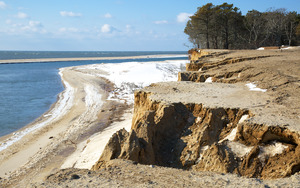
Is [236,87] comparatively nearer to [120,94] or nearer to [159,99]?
[159,99]

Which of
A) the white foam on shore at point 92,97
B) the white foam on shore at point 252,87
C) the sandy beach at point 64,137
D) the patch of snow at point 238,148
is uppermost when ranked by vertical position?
the white foam on shore at point 252,87

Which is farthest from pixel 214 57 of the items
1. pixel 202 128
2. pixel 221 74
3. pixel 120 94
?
pixel 202 128

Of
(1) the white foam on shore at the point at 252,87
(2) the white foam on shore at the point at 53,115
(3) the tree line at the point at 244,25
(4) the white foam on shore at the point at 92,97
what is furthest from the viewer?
(3) the tree line at the point at 244,25

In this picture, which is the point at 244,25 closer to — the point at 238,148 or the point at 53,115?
the point at 53,115

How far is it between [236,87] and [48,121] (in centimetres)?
1353

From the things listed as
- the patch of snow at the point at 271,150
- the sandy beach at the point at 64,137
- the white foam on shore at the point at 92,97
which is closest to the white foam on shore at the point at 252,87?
the patch of snow at the point at 271,150

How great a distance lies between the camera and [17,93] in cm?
3116

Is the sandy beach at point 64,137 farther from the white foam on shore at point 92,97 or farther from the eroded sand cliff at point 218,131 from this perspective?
the eroded sand cliff at point 218,131

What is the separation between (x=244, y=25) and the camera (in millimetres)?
40250

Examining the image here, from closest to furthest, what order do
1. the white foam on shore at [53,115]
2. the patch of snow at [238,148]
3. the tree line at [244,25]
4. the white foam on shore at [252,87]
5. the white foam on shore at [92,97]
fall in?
the patch of snow at [238,148] < the white foam on shore at [252,87] < the white foam on shore at [53,115] < the white foam on shore at [92,97] < the tree line at [244,25]

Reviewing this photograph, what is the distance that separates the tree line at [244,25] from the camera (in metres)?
36.0

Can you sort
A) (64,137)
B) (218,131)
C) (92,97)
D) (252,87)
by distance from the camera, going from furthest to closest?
(92,97) < (64,137) < (252,87) < (218,131)

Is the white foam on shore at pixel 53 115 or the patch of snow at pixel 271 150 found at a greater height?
the patch of snow at pixel 271 150

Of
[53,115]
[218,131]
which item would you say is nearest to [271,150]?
[218,131]
